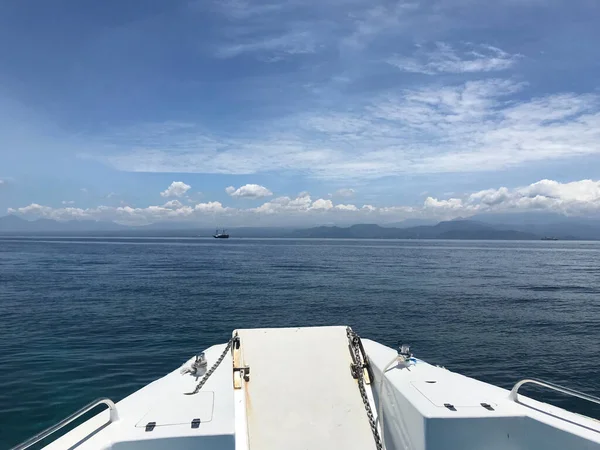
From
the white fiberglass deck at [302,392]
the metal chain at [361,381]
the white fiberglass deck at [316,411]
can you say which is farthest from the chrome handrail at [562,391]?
the white fiberglass deck at [302,392]

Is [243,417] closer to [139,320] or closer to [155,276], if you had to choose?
[139,320]

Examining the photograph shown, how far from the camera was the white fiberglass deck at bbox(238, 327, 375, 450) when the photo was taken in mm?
6559

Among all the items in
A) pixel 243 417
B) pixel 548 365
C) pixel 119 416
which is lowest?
pixel 548 365

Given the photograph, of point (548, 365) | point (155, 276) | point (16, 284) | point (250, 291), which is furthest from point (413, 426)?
point (155, 276)

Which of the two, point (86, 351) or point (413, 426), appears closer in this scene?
point (413, 426)

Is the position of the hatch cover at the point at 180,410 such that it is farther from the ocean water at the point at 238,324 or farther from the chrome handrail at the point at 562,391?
the ocean water at the point at 238,324

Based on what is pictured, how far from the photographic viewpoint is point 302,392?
7.34 m

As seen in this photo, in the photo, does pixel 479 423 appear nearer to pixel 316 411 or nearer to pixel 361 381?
pixel 361 381

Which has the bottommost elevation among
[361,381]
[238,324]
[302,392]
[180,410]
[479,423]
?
[238,324]

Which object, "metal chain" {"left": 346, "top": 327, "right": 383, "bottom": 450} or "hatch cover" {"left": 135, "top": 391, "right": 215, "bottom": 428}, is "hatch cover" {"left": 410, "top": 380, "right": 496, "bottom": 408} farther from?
"hatch cover" {"left": 135, "top": 391, "right": 215, "bottom": 428}

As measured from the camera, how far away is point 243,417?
21.9ft

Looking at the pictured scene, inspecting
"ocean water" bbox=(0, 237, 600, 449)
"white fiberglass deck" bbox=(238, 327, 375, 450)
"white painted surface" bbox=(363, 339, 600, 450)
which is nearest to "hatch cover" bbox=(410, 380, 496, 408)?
"white painted surface" bbox=(363, 339, 600, 450)

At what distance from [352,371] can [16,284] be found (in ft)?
120

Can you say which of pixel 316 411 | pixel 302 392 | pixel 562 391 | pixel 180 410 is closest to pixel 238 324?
pixel 302 392
